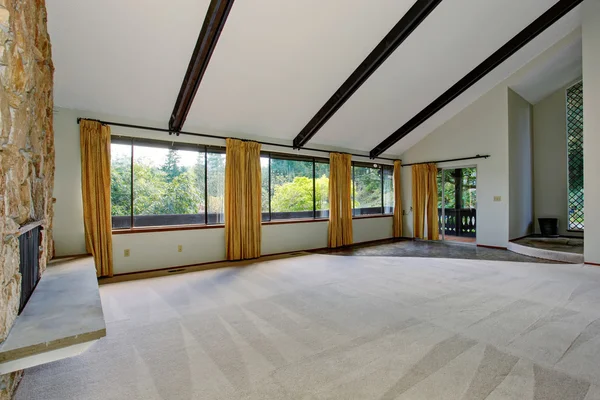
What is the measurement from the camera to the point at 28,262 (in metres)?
2.15

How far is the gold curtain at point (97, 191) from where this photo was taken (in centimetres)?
410

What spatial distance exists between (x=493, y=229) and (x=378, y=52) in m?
4.95

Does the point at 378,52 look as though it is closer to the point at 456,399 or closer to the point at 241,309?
the point at 241,309

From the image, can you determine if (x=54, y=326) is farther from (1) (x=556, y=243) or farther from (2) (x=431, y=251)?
(1) (x=556, y=243)

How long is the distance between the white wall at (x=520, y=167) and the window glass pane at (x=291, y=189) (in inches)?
177

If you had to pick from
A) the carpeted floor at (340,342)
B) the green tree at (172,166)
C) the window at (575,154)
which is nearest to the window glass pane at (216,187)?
the green tree at (172,166)

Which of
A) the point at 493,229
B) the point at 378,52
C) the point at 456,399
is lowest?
the point at 456,399

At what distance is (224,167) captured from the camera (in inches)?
213

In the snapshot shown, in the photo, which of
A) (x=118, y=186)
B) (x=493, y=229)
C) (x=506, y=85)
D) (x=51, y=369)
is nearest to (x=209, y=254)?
→ (x=118, y=186)

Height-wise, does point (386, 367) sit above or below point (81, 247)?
below

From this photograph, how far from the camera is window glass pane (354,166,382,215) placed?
7727 mm

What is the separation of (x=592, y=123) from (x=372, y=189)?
448 centimetres

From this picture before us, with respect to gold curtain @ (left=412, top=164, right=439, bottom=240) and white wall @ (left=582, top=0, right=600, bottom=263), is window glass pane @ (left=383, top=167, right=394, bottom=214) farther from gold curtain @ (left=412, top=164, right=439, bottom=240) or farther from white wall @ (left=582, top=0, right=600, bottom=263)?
white wall @ (left=582, top=0, right=600, bottom=263)

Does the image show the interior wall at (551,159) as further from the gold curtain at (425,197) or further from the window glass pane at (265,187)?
the window glass pane at (265,187)
